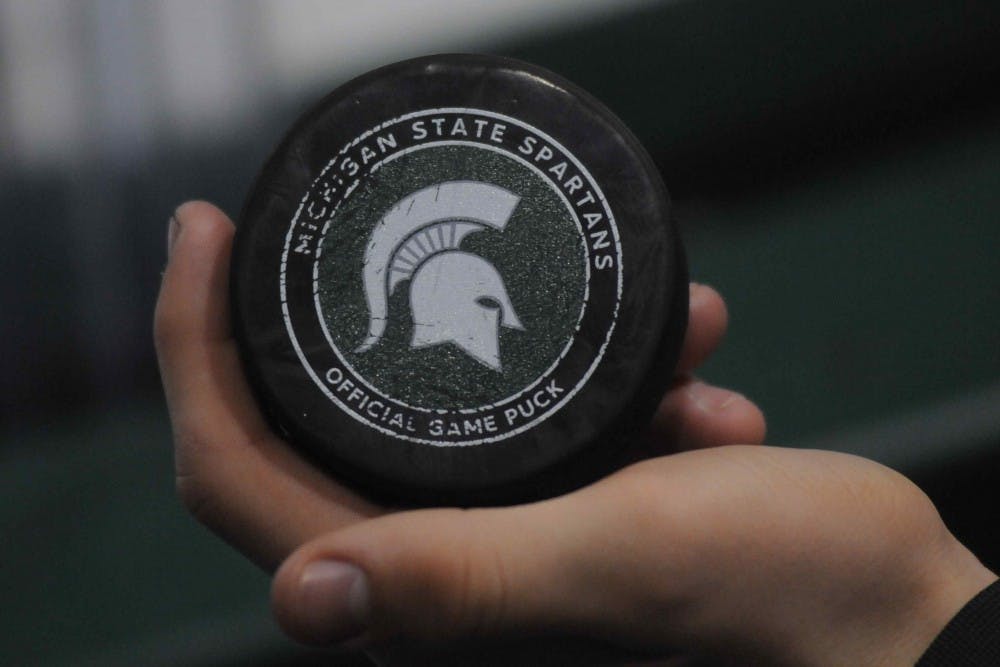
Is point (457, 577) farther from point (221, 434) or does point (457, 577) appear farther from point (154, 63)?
point (154, 63)

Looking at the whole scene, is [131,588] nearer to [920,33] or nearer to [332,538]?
[332,538]

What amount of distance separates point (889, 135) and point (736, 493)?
1871 mm

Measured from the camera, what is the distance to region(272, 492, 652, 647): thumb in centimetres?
74

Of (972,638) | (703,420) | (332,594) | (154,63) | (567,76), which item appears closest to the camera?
(332,594)

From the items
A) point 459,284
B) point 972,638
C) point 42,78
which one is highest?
point 42,78

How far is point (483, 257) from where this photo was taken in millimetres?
957

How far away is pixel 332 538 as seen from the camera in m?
0.75

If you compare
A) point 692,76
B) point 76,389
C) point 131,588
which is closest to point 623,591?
point 131,588

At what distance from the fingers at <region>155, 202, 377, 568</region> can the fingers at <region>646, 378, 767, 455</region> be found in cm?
36

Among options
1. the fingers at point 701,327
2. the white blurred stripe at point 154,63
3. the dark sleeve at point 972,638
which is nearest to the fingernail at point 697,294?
the fingers at point 701,327

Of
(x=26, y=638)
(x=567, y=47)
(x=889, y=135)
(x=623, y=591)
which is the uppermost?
(x=567, y=47)

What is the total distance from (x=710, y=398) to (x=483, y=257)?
34cm

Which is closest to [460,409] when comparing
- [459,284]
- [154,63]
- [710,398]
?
[459,284]

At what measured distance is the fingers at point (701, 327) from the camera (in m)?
1.18
